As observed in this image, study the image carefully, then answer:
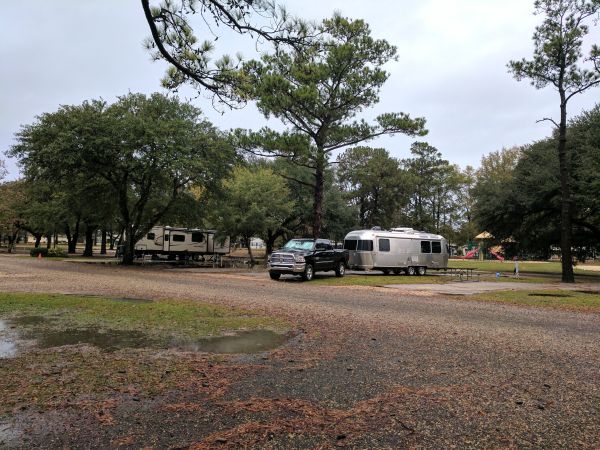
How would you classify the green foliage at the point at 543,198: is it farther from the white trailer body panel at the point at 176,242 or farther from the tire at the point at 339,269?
the white trailer body panel at the point at 176,242

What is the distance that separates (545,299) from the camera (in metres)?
14.3

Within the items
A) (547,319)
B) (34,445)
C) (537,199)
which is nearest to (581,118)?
(537,199)

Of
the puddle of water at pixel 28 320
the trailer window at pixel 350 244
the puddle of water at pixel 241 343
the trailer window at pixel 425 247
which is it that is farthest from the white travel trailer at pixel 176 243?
the puddle of water at pixel 241 343

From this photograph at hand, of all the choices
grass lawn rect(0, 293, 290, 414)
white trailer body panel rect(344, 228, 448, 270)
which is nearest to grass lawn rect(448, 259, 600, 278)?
white trailer body panel rect(344, 228, 448, 270)

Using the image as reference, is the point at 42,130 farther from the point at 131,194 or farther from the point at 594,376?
the point at 594,376

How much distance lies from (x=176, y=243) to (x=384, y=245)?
66.7ft

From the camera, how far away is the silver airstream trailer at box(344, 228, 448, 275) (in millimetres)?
24934

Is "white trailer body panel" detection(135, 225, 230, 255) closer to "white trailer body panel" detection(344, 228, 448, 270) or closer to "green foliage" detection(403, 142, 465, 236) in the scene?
"white trailer body panel" detection(344, 228, 448, 270)

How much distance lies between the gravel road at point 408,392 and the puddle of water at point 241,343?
1.18 ft

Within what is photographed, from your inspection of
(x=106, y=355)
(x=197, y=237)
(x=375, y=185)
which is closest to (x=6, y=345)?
(x=106, y=355)

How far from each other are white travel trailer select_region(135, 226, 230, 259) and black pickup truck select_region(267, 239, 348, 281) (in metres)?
16.2

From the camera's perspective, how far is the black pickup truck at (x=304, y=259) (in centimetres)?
2055

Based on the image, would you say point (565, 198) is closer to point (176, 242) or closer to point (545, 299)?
point (545, 299)

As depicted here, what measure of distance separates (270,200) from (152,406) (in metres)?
27.6
